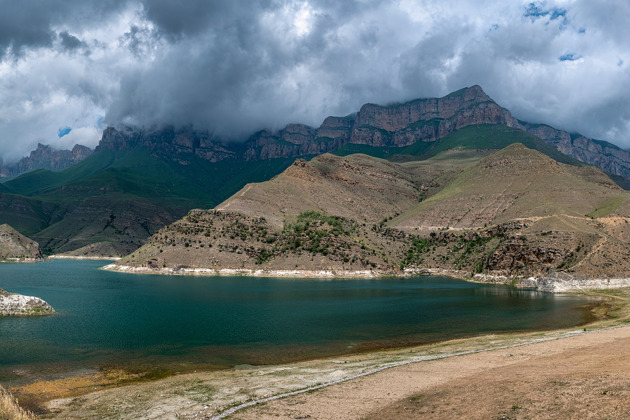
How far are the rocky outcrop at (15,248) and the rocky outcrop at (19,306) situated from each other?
15435cm

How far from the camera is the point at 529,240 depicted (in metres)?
116

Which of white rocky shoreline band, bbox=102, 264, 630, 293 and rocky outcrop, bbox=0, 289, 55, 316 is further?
white rocky shoreline band, bbox=102, 264, 630, 293

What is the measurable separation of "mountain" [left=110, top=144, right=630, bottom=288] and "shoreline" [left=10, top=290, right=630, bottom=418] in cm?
8504

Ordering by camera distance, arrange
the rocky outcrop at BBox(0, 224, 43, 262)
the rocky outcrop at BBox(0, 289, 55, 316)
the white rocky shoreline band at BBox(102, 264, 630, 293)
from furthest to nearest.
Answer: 1. the rocky outcrop at BBox(0, 224, 43, 262)
2. the white rocky shoreline band at BBox(102, 264, 630, 293)
3. the rocky outcrop at BBox(0, 289, 55, 316)

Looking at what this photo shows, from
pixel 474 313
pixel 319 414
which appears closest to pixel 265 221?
pixel 474 313

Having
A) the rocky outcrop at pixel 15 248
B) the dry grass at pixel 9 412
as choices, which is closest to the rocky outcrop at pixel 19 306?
the dry grass at pixel 9 412

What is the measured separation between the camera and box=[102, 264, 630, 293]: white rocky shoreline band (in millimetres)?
96062

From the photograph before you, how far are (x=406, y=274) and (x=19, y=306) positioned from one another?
4229 inches

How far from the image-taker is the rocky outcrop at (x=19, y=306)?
5347cm

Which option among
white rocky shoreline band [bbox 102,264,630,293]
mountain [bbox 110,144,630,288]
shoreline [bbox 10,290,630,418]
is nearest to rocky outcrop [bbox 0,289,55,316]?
shoreline [bbox 10,290,630,418]

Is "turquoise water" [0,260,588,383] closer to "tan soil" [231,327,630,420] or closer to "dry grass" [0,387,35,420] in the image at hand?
"tan soil" [231,327,630,420]

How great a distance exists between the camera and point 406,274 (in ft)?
454

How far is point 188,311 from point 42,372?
3117 centimetres

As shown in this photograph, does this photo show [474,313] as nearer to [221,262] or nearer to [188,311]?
[188,311]
